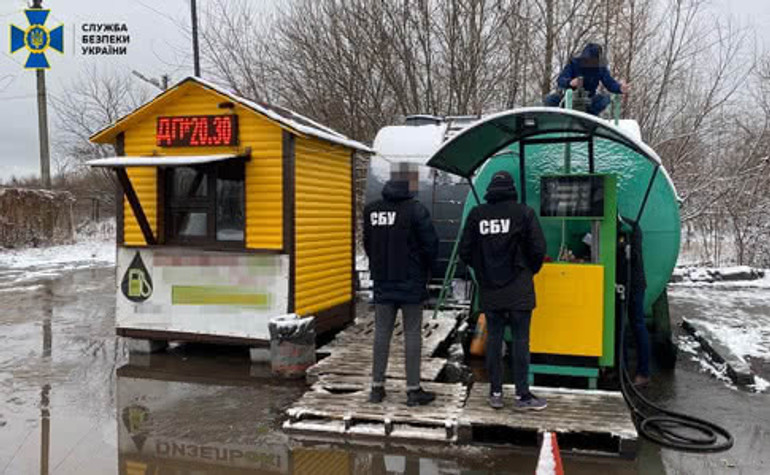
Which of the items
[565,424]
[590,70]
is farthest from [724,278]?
[565,424]

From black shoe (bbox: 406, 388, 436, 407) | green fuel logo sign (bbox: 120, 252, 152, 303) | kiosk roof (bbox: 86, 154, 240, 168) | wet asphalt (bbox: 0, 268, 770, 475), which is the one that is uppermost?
kiosk roof (bbox: 86, 154, 240, 168)

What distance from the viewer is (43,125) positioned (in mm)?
25906

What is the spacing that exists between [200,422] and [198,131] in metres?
3.64

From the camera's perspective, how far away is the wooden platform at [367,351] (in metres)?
6.71

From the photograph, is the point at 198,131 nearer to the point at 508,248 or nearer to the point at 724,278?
the point at 508,248

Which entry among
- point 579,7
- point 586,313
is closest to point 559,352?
point 586,313

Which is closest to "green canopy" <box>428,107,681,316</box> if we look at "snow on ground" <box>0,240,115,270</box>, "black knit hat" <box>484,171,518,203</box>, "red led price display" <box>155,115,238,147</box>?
"black knit hat" <box>484,171,518,203</box>

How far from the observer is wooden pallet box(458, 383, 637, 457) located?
498 cm

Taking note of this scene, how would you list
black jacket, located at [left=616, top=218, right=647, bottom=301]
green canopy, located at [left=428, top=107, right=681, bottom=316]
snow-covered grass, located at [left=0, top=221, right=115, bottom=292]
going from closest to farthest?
black jacket, located at [left=616, top=218, right=647, bottom=301] < green canopy, located at [left=428, top=107, right=681, bottom=316] < snow-covered grass, located at [left=0, top=221, right=115, bottom=292]

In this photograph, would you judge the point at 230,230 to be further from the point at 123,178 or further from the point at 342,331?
the point at 342,331

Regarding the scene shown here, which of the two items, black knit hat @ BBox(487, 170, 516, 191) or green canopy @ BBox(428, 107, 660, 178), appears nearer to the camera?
black knit hat @ BBox(487, 170, 516, 191)

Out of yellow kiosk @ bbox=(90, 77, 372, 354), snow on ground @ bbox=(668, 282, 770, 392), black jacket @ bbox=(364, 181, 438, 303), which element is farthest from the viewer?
snow on ground @ bbox=(668, 282, 770, 392)

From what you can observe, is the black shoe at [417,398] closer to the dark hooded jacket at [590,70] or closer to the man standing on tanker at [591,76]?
the man standing on tanker at [591,76]

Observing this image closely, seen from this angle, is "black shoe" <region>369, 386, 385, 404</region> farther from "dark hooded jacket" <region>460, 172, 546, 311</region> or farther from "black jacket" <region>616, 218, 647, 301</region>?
"black jacket" <region>616, 218, 647, 301</region>
